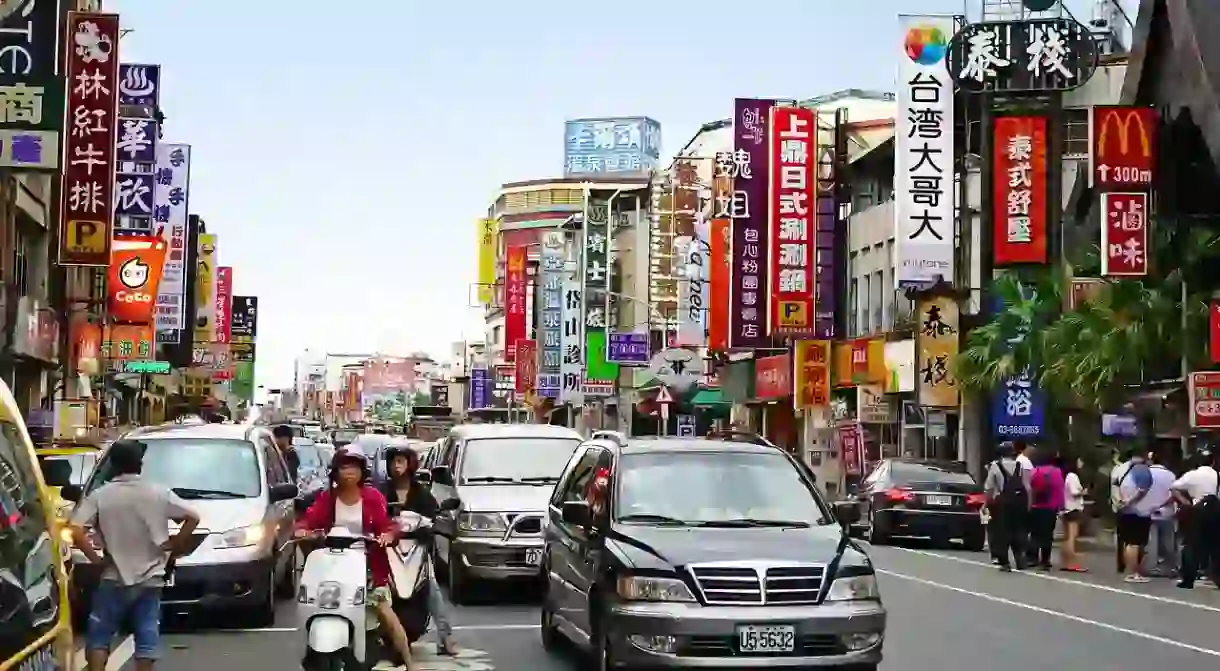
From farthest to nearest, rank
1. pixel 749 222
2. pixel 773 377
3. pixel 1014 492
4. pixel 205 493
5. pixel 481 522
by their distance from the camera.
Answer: pixel 773 377, pixel 749 222, pixel 1014 492, pixel 481 522, pixel 205 493

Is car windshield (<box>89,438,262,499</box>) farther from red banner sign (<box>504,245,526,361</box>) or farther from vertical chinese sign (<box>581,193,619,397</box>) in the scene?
red banner sign (<box>504,245,526,361</box>)

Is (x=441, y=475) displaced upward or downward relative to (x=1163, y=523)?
upward

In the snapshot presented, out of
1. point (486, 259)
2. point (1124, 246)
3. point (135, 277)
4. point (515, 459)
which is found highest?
point (486, 259)

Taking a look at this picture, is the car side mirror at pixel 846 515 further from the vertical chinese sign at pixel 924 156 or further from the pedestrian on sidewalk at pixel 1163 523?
the vertical chinese sign at pixel 924 156

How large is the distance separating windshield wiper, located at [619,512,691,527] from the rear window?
19.5m

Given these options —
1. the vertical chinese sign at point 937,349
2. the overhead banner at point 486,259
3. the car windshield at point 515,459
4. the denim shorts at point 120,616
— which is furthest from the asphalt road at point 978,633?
the overhead banner at point 486,259

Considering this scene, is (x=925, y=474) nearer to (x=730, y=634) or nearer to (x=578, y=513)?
(x=578, y=513)

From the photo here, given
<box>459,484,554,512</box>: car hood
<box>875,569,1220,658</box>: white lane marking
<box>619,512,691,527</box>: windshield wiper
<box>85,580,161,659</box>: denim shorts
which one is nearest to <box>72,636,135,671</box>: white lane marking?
<box>85,580,161,659</box>: denim shorts

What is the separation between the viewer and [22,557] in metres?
5.51

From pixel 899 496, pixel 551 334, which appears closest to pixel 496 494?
pixel 899 496

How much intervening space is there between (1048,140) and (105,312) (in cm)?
2623

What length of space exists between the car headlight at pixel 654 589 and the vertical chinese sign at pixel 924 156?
28.5 meters

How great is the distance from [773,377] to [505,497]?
37769 millimetres

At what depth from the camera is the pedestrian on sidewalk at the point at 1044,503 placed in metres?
→ 24.5
